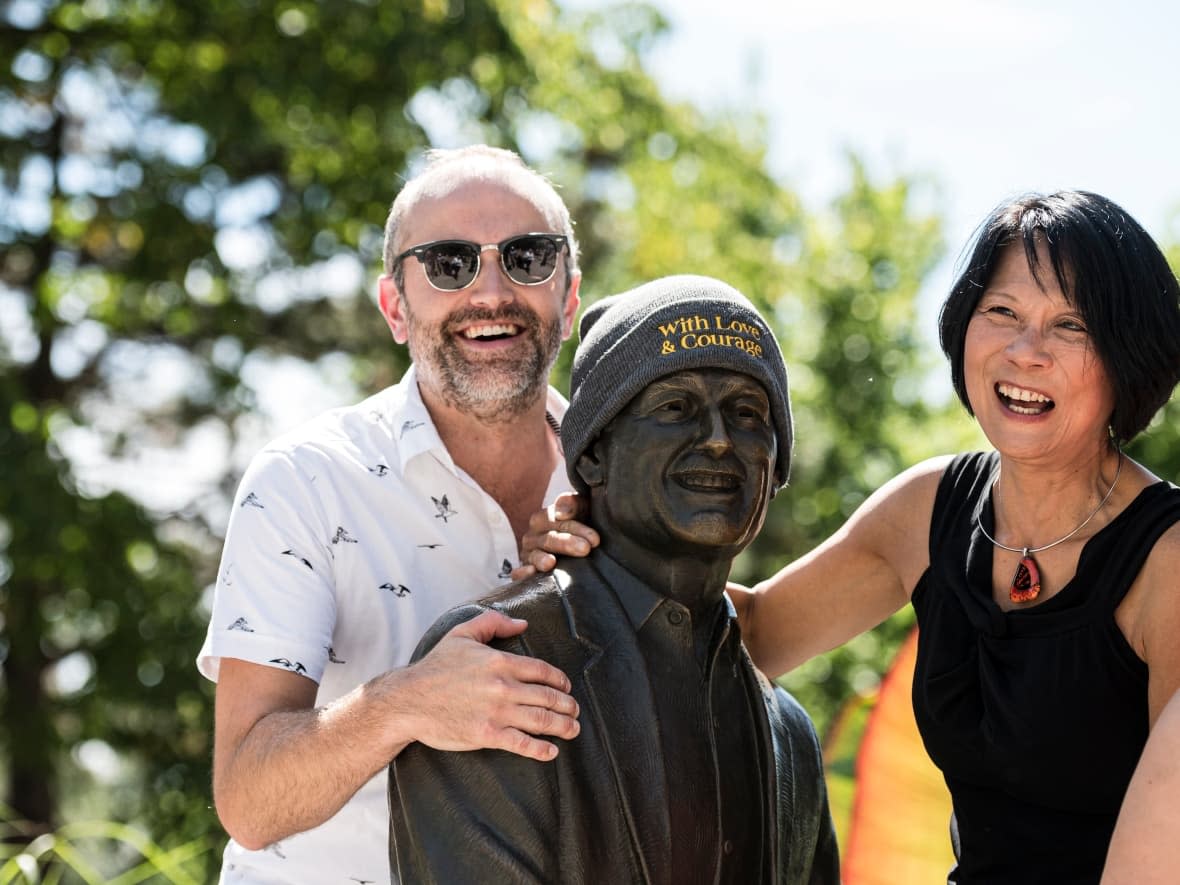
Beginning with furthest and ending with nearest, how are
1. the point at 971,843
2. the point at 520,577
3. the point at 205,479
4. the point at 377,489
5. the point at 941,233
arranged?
1. the point at 941,233
2. the point at 205,479
3. the point at 377,489
4. the point at 971,843
5. the point at 520,577

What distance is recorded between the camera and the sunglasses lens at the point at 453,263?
355 centimetres

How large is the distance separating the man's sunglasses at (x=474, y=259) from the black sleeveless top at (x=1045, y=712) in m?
1.24

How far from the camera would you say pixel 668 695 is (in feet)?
9.20

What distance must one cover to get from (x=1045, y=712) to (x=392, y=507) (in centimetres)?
154

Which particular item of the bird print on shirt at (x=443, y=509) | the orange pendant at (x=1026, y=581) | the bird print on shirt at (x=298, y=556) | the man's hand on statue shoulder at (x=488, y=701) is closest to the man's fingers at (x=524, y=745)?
the man's hand on statue shoulder at (x=488, y=701)

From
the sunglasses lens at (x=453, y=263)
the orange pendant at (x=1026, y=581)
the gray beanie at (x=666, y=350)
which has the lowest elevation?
the orange pendant at (x=1026, y=581)

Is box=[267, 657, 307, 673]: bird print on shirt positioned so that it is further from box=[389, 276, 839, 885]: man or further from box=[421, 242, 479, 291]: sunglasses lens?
box=[421, 242, 479, 291]: sunglasses lens

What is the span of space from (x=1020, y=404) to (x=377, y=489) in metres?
1.48

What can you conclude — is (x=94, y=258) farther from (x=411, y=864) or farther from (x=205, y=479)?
(x=411, y=864)

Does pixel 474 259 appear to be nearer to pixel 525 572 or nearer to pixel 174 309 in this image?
pixel 525 572

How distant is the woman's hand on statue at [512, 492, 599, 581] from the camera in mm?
2941

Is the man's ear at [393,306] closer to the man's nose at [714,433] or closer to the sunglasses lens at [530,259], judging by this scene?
the sunglasses lens at [530,259]

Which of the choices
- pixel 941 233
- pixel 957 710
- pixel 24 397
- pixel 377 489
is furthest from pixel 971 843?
pixel 941 233

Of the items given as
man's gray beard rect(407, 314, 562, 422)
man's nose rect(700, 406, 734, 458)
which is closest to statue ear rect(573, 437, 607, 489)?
man's nose rect(700, 406, 734, 458)
